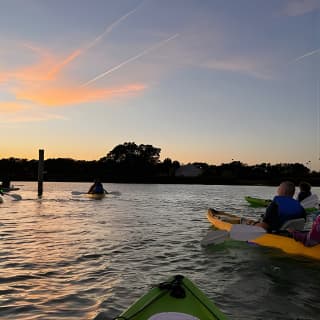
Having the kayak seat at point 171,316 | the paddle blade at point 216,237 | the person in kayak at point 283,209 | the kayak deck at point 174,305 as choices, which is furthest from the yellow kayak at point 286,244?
the kayak seat at point 171,316

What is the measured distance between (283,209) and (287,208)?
0.30ft

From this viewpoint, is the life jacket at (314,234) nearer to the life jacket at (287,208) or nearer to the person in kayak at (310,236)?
the person in kayak at (310,236)

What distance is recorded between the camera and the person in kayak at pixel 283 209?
9.20 m

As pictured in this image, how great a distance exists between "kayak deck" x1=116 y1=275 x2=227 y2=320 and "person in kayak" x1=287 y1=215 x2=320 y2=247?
176 inches

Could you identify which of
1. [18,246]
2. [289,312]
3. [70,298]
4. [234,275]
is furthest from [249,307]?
[18,246]

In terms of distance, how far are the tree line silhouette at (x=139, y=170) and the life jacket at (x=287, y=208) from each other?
4074 inches

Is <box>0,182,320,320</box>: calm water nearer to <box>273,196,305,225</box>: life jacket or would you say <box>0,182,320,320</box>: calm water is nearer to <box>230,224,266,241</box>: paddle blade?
<box>230,224,266,241</box>: paddle blade

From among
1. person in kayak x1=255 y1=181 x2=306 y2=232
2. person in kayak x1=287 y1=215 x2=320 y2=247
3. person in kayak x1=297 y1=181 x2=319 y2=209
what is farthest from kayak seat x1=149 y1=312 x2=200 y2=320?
person in kayak x1=297 y1=181 x2=319 y2=209

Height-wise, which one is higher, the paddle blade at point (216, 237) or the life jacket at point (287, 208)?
the life jacket at point (287, 208)

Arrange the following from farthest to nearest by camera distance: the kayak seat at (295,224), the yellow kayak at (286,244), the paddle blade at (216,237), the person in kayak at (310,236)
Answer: the paddle blade at (216,237) → the kayak seat at (295,224) → the yellow kayak at (286,244) → the person in kayak at (310,236)

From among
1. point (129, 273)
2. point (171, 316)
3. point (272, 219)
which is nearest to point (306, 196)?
point (272, 219)

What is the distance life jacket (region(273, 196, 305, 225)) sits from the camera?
30.2ft

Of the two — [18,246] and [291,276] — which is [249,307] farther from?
[18,246]

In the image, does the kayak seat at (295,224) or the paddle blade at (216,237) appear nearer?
the kayak seat at (295,224)
